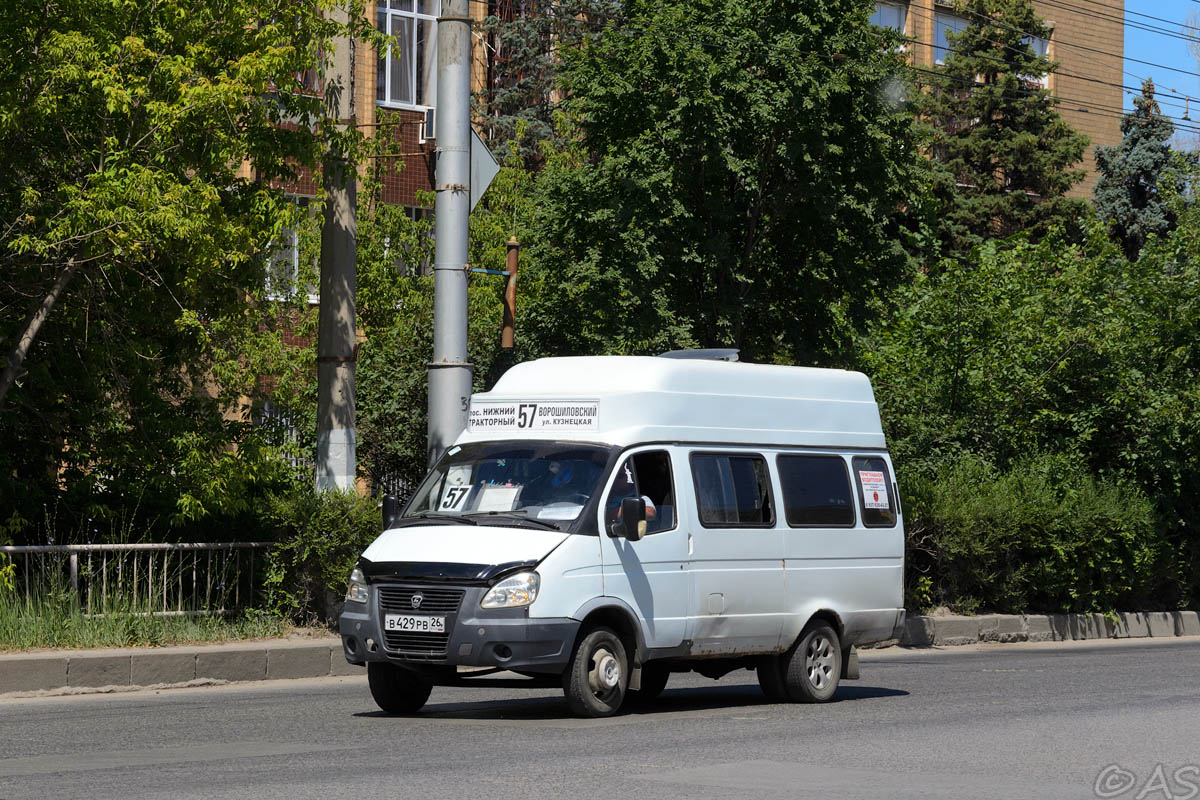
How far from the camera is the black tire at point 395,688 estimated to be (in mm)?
10961

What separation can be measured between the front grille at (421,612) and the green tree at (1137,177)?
41.1m

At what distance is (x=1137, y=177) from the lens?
48500 millimetres

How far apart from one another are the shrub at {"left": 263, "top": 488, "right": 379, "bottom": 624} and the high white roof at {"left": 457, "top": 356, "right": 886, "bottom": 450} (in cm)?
393

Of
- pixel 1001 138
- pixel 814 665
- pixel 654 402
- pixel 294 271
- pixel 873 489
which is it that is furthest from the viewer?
pixel 1001 138

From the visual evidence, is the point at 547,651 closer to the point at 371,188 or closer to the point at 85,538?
the point at 85,538

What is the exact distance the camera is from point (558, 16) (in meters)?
38.5

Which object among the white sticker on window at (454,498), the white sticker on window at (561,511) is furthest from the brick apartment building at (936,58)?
the white sticker on window at (561,511)

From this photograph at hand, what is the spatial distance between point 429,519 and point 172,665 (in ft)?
11.1

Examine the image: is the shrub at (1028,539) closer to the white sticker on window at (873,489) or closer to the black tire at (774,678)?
the white sticker on window at (873,489)

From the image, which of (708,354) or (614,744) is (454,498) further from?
(708,354)

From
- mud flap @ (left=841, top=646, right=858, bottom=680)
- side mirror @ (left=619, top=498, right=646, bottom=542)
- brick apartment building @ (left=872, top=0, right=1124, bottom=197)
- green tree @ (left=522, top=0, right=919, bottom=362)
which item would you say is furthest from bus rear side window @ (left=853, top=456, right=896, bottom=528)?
brick apartment building @ (left=872, top=0, right=1124, bottom=197)

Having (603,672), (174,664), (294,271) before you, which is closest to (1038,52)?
(294,271)

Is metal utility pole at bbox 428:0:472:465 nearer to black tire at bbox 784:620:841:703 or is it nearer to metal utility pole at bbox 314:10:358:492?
metal utility pole at bbox 314:10:358:492

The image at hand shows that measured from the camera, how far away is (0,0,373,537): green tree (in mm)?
13859
